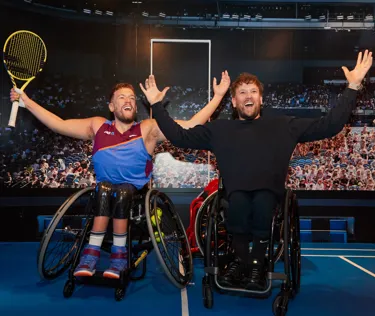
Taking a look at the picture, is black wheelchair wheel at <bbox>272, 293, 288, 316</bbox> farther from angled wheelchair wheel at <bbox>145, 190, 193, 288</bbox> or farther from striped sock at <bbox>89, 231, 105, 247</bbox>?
striped sock at <bbox>89, 231, 105, 247</bbox>

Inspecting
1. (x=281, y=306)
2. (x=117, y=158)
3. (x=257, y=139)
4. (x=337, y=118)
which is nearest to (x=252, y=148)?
(x=257, y=139)

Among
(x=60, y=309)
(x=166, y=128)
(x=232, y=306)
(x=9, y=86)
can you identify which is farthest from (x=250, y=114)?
(x=9, y=86)

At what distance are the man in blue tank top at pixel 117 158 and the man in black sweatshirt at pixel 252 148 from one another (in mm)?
385

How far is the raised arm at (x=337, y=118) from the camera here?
2557 mm

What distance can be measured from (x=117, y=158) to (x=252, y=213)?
1.08 meters

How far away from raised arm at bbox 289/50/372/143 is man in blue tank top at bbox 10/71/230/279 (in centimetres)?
86

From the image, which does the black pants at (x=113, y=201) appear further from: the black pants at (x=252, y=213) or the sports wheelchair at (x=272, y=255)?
the black pants at (x=252, y=213)

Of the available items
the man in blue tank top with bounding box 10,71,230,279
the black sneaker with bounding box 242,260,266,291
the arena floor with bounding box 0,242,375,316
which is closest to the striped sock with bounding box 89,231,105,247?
the man in blue tank top with bounding box 10,71,230,279

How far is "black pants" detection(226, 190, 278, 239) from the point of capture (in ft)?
8.20

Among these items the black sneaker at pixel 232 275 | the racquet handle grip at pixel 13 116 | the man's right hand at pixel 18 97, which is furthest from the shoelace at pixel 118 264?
the man's right hand at pixel 18 97

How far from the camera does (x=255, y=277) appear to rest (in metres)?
2.45

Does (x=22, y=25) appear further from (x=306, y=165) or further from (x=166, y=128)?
(x=306, y=165)

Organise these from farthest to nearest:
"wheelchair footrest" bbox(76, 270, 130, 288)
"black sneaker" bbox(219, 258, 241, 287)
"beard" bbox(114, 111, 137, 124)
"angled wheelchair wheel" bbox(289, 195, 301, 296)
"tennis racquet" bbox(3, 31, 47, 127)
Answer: "tennis racquet" bbox(3, 31, 47, 127), "beard" bbox(114, 111, 137, 124), "wheelchair footrest" bbox(76, 270, 130, 288), "angled wheelchair wheel" bbox(289, 195, 301, 296), "black sneaker" bbox(219, 258, 241, 287)

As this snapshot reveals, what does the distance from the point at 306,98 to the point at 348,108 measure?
2.23m
